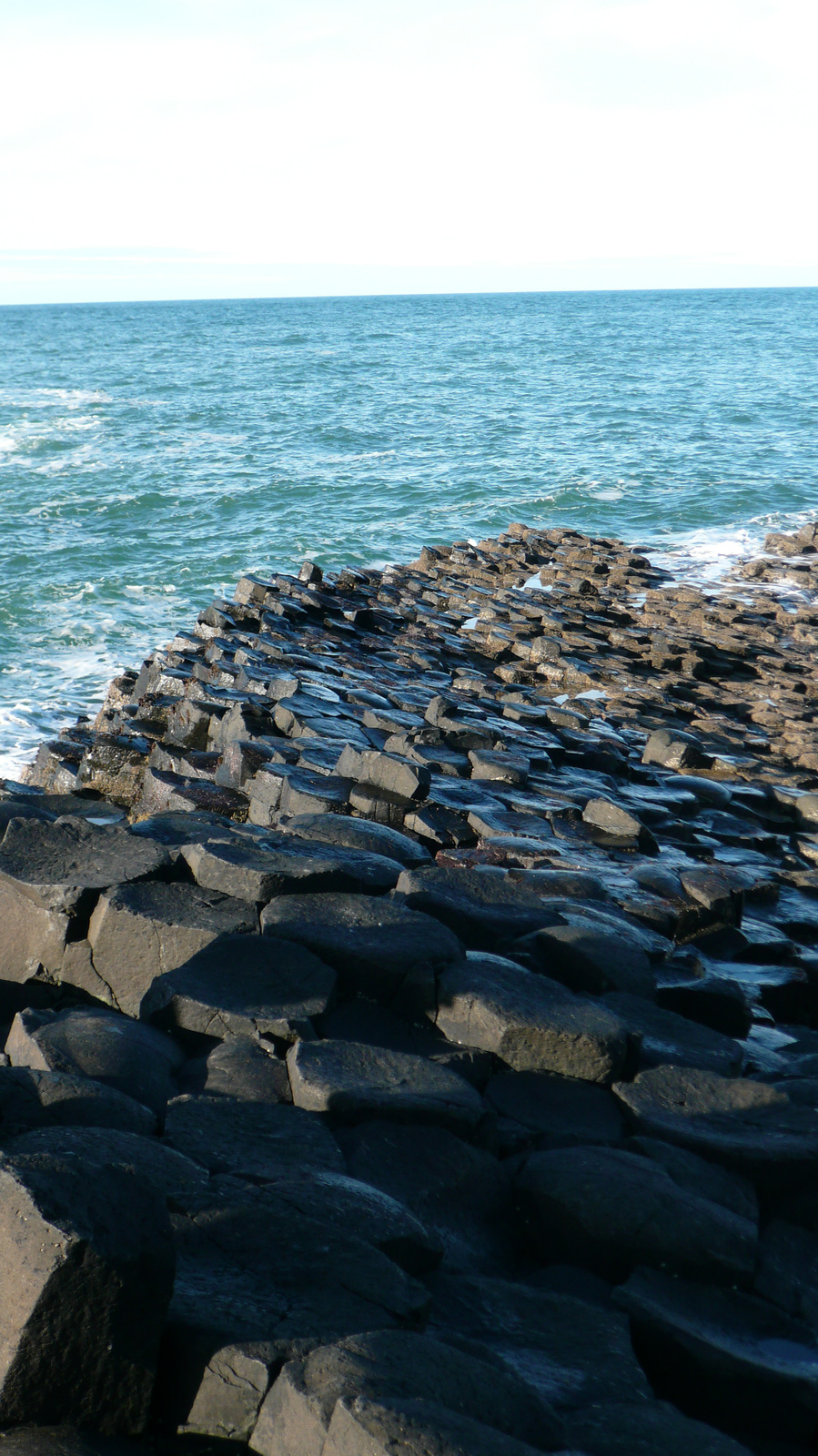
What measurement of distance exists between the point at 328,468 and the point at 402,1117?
92.2ft

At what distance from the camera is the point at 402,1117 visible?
3766 millimetres

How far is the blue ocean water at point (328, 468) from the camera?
18.8m

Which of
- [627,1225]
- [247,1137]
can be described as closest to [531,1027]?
[627,1225]

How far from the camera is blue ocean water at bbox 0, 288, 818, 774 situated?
1875cm

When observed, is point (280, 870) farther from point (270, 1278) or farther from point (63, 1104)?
point (270, 1278)

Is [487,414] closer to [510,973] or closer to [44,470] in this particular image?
[44,470]

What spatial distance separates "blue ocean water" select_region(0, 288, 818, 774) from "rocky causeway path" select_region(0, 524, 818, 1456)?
258 inches

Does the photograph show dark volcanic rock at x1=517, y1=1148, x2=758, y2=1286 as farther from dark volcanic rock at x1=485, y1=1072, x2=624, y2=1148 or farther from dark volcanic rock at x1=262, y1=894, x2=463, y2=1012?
dark volcanic rock at x1=262, y1=894, x2=463, y2=1012

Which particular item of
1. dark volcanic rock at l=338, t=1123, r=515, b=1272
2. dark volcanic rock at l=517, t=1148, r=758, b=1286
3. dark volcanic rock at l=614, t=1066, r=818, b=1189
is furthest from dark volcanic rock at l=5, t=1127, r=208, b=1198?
dark volcanic rock at l=614, t=1066, r=818, b=1189

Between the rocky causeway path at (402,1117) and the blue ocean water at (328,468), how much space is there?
6564 millimetres

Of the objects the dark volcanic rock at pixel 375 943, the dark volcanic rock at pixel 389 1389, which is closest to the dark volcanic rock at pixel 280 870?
the dark volcanic rock at pixel 375 943

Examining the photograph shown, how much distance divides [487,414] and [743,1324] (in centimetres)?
3816

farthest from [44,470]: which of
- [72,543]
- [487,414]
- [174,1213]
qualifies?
[174,1213]

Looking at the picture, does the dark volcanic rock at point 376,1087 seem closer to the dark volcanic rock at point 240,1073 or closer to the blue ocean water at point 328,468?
the dark volcanic rock at point 240,1073
